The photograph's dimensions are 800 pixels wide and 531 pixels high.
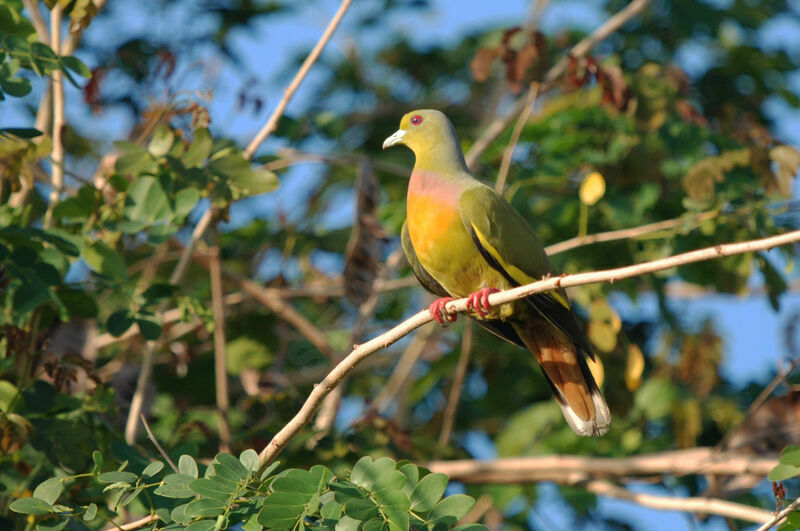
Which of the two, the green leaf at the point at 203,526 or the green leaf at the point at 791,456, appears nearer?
the green leaf at the point at 203,526

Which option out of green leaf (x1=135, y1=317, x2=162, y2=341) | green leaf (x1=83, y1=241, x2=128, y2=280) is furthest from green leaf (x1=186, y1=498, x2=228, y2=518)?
green leaf (x1=83, y1=241, x2=128, y2=280)

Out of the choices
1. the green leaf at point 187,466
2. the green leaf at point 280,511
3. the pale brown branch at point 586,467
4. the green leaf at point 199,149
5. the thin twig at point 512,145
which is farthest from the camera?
the pale brown branch at point 586,467

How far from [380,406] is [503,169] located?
1801 millimetres

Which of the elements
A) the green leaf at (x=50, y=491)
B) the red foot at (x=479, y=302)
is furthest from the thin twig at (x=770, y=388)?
the green leaf at (x=50, y=491)

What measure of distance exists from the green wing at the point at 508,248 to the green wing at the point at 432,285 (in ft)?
1.00

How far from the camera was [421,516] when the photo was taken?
2.90m

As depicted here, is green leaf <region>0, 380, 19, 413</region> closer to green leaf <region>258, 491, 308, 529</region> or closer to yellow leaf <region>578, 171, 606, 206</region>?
green leaf <region>258, 491, 308, 529</region>

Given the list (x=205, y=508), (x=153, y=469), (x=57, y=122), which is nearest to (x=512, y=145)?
(x=57, y=122)

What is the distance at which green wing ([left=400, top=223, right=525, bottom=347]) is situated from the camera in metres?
4.20

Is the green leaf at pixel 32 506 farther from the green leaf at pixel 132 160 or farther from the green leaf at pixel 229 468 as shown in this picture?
the green leaf at pixel 132 160

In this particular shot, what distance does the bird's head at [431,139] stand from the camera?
167 inches

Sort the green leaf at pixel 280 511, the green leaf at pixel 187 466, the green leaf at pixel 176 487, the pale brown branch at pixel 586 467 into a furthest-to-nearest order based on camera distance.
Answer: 1. the pale brown branch at pixel 586 467
2. the green leaf at pixel 187 466
3. the green leaf at pixel 176 487
4. the green leaf at pixel 280 511

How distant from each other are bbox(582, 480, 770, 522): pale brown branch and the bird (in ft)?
3.10

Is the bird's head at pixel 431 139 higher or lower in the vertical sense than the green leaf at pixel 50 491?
higher
